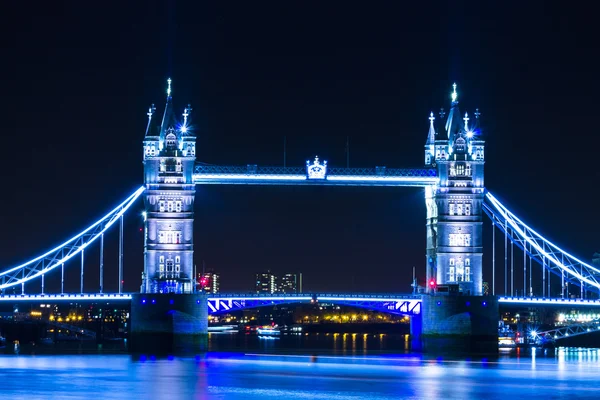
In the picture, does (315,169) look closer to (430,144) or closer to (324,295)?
(324,295)

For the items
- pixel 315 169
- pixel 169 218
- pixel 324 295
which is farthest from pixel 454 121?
pixel 169 218

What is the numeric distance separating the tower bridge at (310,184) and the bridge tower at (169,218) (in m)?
0.08

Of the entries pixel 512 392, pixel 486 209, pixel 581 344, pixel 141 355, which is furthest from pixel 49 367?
pixel 581 344

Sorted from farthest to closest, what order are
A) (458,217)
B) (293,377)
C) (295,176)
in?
(458,217) < (295,176) < (293,377)

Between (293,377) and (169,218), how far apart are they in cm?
3987

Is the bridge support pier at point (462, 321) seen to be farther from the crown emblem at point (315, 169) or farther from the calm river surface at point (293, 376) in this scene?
the crown emblem at point (315, 169)

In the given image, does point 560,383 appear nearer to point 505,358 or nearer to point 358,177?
point 505,358

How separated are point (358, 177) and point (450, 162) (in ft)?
28.9

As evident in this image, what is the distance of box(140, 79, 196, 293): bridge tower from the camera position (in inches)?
4877

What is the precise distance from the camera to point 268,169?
125 metres

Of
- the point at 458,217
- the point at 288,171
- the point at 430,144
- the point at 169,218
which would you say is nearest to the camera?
the point at 169,218

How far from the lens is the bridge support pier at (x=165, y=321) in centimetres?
12019

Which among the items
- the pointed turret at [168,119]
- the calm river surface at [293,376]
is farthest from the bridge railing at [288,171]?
the calm river surface at [293,376]

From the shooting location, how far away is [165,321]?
120m
